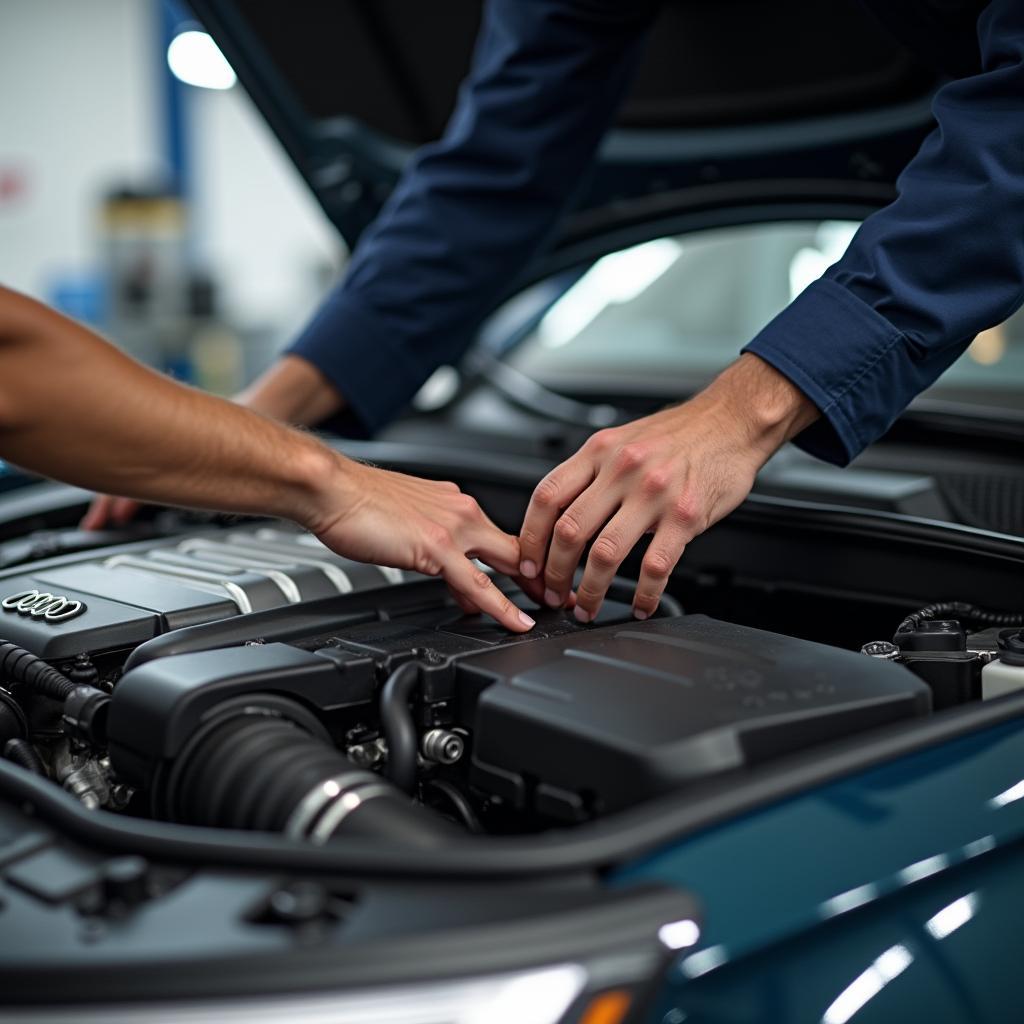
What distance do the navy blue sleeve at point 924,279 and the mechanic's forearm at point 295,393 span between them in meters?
0.76

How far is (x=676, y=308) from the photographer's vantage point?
7.32 ft

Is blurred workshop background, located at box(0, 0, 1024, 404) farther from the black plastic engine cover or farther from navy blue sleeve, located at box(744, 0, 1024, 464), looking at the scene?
the black plastic engine cover

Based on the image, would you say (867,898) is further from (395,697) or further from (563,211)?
(563,211)

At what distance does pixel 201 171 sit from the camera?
413 inches

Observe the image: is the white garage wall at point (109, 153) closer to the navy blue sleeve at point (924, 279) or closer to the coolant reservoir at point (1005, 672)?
the navy blue sleeve at point (924, 279)

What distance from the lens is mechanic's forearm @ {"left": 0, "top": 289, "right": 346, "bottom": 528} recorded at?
0.96 m

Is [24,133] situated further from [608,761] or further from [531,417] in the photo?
[608,761]

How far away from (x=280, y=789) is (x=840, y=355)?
2.14ft

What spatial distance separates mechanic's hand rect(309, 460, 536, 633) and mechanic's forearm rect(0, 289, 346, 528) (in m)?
0.02

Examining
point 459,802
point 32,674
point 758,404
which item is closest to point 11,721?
point 32,674

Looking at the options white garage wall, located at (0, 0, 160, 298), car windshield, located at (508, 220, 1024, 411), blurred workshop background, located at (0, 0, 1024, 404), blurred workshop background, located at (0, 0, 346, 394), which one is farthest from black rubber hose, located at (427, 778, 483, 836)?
white garage wall, located at (0, 0, 160, 298)

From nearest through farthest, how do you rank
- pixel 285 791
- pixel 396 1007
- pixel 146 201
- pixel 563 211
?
pixel 396 1007 → pixel 285 791 → pixel 563 211 → pixel 146 201

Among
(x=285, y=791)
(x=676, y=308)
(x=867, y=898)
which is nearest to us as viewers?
(x=867, y=898)

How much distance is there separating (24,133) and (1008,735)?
10144 mm
